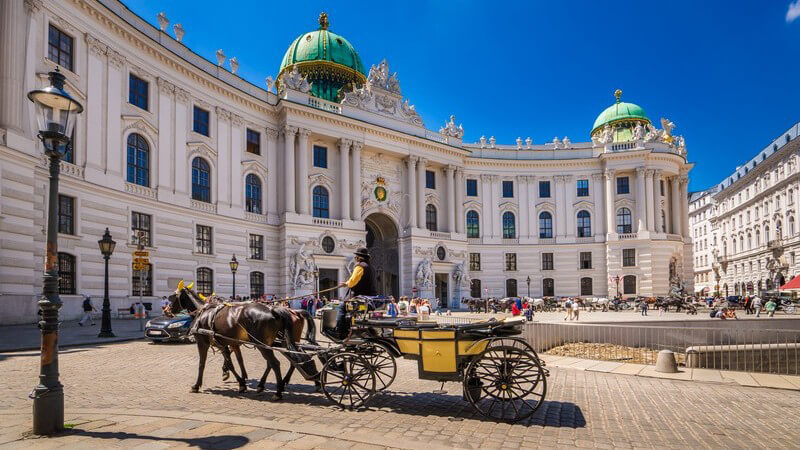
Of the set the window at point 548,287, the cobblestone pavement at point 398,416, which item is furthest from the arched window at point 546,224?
the cobblestone pavement at point 398,416

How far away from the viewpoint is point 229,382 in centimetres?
1009

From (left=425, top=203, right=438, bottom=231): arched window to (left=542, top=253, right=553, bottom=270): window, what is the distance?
12799 mm

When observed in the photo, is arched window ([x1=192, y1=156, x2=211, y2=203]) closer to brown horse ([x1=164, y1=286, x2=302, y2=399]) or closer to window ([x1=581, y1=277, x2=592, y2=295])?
brown horse ([x1=164, y1=286, x2=302, y2=399])

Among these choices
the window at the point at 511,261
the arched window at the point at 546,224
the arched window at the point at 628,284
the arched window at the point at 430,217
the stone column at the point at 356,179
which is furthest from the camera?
the arched window at the point at 546,224

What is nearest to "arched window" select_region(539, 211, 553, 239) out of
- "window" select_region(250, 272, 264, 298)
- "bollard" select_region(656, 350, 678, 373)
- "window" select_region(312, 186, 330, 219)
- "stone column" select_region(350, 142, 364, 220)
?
"stone column" select_region(350, 142, 364, 220)

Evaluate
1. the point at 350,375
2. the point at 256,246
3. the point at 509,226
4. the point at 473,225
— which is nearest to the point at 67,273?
the point at 256,246

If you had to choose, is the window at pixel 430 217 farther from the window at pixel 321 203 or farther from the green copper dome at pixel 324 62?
the green copper dome at pixel 324 62

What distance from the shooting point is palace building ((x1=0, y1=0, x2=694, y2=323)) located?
77.7ft

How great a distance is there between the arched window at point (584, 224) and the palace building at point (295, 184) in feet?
0.48

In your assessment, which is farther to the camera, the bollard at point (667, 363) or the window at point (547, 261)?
the window at point (547, 261)

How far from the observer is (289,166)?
127 feet

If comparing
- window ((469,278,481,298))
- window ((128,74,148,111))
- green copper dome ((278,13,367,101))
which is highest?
green copper dome ((278,13,367,101))

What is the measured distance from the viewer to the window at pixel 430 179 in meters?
49.4

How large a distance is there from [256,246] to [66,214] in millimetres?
14101
